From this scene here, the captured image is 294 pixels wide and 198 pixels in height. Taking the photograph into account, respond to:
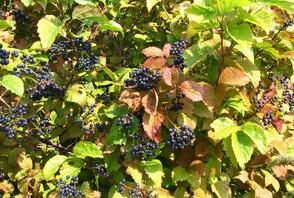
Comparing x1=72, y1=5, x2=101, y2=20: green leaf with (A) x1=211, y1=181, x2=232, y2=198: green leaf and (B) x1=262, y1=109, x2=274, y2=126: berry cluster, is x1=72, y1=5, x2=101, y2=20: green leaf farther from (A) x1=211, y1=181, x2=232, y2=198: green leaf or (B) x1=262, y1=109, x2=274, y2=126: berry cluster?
(A) x1=211, y1=181, x2=232, y2=198: green leaf

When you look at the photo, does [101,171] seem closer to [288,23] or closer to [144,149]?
[144,149]

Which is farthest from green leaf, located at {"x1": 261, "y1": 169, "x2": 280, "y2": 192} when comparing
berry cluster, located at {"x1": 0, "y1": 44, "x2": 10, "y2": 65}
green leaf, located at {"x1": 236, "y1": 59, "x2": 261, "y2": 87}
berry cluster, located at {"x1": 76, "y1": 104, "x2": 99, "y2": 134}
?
berry cluster, located at {"x1": 0, "y1": 44, "x2": 10, "y2": 65}

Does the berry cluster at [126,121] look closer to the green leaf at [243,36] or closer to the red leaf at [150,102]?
the red leaf at [150,102]

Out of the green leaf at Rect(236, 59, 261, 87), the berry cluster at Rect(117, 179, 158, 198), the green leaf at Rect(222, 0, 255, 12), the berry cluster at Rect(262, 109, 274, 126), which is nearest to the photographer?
the green leaf at Rect(222, 0, 255, 12)

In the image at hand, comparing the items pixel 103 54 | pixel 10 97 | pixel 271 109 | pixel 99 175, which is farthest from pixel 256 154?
pixel 10 97

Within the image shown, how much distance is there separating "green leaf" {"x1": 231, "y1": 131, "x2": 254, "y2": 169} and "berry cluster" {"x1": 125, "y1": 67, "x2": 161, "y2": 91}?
21.8 inches

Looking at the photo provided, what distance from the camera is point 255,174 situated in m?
3.23

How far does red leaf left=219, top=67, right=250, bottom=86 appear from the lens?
2.74m

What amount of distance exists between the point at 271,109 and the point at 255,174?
48cm

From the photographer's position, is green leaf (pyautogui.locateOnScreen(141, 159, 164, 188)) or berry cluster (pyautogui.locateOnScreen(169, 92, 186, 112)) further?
green leaf (pyautogui.locateOnScreen(141, 159, 164, 188))

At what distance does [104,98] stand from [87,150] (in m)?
0.41

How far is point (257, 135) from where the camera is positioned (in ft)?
8.71

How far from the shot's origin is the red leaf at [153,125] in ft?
8.77

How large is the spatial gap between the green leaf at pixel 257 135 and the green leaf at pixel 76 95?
1030 millimetres
